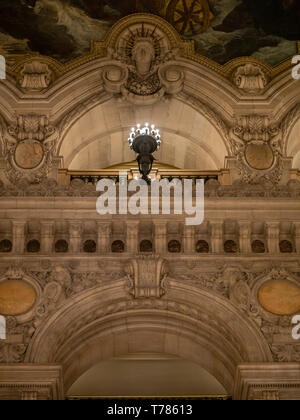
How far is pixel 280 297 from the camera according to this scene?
16016 millimetres

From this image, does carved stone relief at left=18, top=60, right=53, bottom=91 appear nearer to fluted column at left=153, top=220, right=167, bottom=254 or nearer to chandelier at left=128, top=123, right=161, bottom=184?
chandelier at left=128, top=123, right=161, bottom=184

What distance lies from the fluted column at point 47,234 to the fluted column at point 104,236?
809mm

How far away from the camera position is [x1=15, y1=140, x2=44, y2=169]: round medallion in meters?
17.8

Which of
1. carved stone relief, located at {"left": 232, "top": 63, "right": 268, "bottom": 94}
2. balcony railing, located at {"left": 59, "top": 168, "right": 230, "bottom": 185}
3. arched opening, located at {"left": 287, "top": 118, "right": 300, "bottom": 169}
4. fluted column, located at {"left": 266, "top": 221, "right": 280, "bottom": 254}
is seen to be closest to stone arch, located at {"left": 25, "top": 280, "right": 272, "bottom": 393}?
fluted column, located at {"left": 266, "top": 221, "right": 280, "bottom": 254}

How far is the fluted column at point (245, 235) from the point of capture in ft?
54.1

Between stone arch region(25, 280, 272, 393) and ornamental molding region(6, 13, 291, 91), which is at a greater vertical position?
ornamental molding region(6, 13, 291, 91)

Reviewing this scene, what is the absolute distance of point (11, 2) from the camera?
63.3ft

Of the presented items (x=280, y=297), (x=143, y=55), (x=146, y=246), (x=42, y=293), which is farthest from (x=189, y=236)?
(x=143, y=55)

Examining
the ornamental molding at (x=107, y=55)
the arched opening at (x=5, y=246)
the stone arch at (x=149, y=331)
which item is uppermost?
the ornamental molding at (x=107, y=55)

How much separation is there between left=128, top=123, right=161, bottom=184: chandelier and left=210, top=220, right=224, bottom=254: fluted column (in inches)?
58.7

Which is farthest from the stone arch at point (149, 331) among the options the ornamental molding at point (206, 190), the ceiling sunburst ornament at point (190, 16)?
the ceiling sunburst ornament at point (190, 16)

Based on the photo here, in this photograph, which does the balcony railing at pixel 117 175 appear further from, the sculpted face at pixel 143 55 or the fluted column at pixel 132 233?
the sculpted face at pixel 143 55
